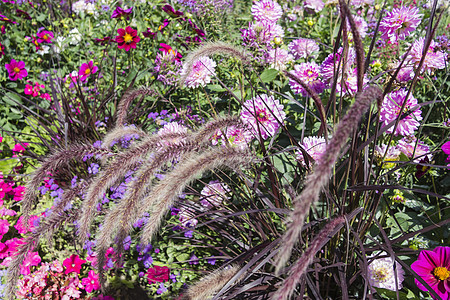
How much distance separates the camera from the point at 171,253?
223 cm

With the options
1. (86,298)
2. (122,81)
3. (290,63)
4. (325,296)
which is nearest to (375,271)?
(325,296)

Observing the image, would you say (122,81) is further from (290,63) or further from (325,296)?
(325,296)

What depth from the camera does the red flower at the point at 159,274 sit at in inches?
80.3

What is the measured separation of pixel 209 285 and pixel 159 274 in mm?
694

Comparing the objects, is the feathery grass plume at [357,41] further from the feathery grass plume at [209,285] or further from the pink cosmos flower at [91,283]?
the pink cosmos flower at [91,283]

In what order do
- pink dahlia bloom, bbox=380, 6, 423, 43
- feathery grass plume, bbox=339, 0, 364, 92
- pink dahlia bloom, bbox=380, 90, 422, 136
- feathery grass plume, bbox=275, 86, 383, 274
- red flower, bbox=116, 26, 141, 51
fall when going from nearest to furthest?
feathery grass plume, bbox=275, 86, 383, 274
feathery grass plume, bbox=339, 0, 364, 92
pink dahlia bloom, bbox=380, 90, 422, 136
pink dahlia bloom, bbox=380, 6, 423, 43
red flower, bbox=116, 26, 141, 51

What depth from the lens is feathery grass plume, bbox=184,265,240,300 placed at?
4.57ft

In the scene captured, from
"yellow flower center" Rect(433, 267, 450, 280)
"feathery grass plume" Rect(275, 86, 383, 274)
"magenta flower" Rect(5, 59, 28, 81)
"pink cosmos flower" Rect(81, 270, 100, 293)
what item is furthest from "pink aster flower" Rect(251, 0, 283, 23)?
"magenta flower" Rect(5, 59, 28, 81)

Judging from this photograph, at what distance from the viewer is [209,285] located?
4.72ft

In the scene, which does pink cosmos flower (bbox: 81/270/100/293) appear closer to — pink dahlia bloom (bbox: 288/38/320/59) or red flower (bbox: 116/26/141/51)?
red flower (bbox: 116/26/141/51)

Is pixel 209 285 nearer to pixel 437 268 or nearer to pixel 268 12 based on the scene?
pixel 437 268

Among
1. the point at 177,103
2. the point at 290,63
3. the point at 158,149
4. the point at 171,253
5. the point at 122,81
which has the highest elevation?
the point at 122,81

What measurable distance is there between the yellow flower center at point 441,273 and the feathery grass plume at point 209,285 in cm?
77

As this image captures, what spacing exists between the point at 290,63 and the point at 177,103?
108 cm
